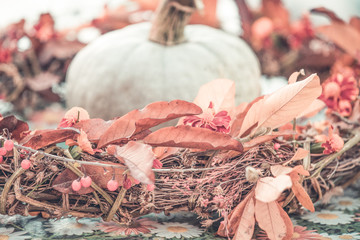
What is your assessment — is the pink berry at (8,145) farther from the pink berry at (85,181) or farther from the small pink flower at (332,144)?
the small pink flower at (332,144)

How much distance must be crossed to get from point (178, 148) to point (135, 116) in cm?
5

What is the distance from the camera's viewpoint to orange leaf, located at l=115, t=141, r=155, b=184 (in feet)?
1.10

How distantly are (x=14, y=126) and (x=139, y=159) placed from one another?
0.49 feet

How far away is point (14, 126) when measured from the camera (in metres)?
0.43

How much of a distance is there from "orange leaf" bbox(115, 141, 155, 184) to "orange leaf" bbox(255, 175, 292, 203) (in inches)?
3.8

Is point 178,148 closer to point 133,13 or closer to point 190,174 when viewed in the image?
point 190,174

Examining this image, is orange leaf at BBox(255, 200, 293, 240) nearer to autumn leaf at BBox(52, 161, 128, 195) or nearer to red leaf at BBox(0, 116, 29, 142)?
autumn leaf at BBox(52, 161, 128, 195)

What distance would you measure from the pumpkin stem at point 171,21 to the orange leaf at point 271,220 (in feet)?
1.27

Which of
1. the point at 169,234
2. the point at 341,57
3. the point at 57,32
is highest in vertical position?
Answer: the point at 57,32

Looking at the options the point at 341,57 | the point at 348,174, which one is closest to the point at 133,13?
the point at 341,57

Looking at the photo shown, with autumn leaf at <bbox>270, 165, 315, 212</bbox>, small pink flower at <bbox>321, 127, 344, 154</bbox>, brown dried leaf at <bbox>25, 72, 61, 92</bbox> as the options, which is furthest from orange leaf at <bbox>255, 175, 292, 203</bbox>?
brown dried leaf at <bbox>25, 72, 61, 92</bbox>

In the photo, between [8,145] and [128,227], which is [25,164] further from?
[128,227]

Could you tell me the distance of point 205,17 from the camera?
106 cm

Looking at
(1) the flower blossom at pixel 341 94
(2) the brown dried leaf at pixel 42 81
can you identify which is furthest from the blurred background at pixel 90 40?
(1) the flower blossom at pixel 341 94
